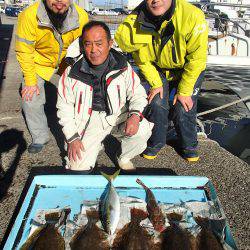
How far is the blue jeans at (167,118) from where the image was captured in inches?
172

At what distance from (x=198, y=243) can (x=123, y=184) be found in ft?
3.56

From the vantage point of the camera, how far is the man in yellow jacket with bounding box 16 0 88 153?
411 centimetres

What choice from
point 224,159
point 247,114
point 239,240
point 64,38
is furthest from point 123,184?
point 247,114

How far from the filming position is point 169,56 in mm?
4211

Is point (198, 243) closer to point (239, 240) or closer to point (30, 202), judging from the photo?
point (239, 240)

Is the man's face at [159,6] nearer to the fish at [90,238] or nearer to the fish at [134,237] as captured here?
the fish at [134,237]

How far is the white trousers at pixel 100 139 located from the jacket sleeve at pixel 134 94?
0.21m

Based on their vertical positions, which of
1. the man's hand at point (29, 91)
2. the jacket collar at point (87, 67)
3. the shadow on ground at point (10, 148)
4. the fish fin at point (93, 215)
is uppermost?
the jacket collar at point (87, 67)

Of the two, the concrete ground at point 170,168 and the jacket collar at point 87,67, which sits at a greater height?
the jacket collar at point 87,67

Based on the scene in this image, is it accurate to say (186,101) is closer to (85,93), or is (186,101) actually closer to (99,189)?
(85,93)

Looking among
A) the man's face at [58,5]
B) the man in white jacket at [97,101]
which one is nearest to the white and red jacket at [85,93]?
the man in white jacket at [97,101]

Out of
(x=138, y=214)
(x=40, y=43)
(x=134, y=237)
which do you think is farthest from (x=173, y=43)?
(x=134, y=237)

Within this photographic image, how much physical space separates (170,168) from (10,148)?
2394 millimetres

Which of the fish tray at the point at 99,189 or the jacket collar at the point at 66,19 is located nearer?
the fish tray at the point at 99,189
